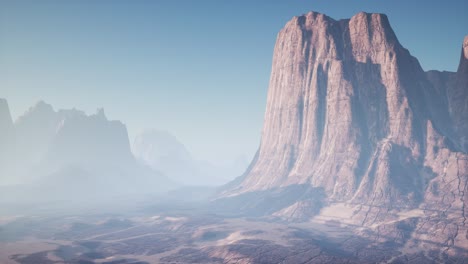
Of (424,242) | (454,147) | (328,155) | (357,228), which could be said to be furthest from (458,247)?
(328,155)

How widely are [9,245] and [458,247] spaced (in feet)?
524

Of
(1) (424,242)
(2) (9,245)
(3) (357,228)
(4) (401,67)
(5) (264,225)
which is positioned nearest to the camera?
(1) (424,242)

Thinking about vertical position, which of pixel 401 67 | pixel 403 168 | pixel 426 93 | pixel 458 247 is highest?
pixel 401 67

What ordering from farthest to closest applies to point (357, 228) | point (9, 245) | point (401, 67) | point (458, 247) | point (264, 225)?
1. point (401, 67)
2. point (264, 225)
3. point (357, 228)
4. point (9, 245)
5. point (458, 247)

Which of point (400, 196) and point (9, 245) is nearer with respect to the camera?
point (9, 245)

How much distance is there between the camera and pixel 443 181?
505ft

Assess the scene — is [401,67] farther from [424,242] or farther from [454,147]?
[424,242]

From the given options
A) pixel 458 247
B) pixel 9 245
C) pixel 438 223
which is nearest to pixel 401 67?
pixel 438 223

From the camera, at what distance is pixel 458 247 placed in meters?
118

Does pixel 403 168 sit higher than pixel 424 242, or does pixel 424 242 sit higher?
pixel 403 168

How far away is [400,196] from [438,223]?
26048mm

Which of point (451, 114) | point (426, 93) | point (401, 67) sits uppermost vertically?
point (401, 67)

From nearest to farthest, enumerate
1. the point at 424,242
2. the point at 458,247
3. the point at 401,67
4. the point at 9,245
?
the point at 458,247, the point at 424,242, the point at 9,245, the point at 401,67

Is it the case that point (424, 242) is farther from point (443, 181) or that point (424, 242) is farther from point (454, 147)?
point (454, 147)
